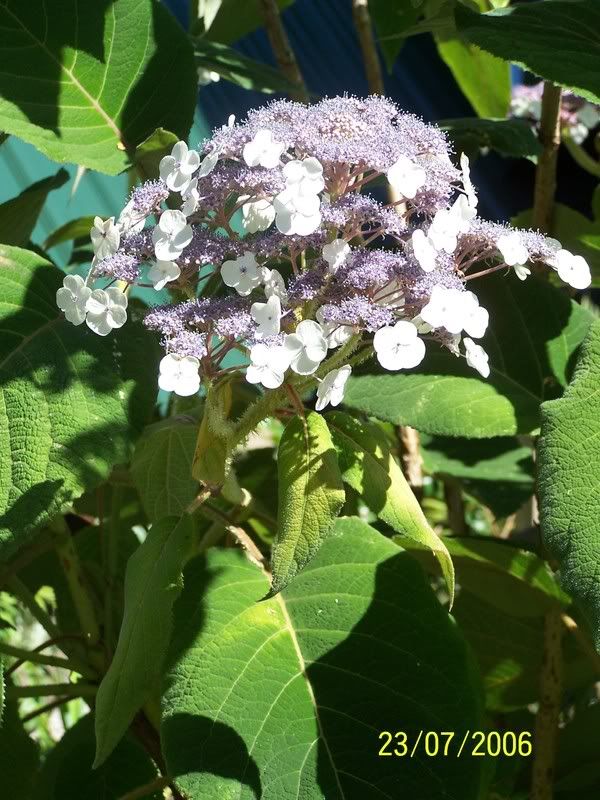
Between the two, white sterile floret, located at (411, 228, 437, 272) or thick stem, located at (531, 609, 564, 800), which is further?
thick stem, located at (531, 609, 564, 800)

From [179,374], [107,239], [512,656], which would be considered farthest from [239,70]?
[512,656]

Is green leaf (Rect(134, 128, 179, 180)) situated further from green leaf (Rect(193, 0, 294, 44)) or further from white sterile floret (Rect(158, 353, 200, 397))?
green leaf (Rect(193, 0, 294, 44))

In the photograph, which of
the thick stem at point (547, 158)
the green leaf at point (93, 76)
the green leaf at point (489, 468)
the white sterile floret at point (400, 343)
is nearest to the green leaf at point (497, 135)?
the thick stem at point (547, 158)

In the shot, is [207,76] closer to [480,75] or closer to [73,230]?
[73,230]

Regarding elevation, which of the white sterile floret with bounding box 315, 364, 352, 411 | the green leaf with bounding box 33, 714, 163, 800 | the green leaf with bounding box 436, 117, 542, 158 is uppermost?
the white sterile floret with bounding box 315, 364, 352, 411

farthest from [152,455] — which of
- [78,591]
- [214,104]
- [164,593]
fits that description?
[214,104]

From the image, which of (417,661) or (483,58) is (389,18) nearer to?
(483,58)

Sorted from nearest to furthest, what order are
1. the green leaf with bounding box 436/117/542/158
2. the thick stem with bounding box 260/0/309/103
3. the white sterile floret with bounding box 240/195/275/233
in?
the white sterile floret with bounding box 240/195/275/233 → the green leaf with bounding box 436/117/542/158 → the thick stem with bounding box 260/0/309/103

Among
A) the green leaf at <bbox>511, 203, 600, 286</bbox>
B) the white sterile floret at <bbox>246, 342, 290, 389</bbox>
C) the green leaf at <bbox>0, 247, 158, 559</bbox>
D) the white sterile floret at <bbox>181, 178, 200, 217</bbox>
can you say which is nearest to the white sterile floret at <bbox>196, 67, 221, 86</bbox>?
the green leaf at <bbox>511, 203, 600, 286</bbox>
